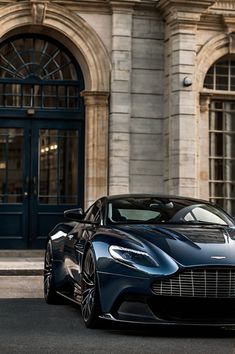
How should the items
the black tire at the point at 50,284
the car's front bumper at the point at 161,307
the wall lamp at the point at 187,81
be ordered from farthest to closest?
the wall lamp at the point at 187,81
the black tire at the point at 50,284
the car's front bumper at the point at 161,307

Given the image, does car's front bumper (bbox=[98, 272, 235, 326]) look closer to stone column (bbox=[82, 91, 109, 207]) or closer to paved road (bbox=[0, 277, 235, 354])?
paved road (bbox=[0, 277, 235, 354])

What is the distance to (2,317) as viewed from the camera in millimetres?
7465

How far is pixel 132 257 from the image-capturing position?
20.9 ft

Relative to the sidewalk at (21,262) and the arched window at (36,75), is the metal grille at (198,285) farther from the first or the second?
the arched window at (36,75)

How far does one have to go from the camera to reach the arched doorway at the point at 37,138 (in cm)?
1589

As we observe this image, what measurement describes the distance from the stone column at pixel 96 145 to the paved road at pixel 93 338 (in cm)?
809

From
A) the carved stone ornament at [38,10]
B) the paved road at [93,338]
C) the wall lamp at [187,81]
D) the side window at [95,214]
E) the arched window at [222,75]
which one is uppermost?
the carved stone ornament at [38,10]

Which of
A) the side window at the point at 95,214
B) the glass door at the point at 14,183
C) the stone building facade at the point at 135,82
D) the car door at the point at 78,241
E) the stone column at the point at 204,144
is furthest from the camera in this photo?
the stone column at the point at 204,144

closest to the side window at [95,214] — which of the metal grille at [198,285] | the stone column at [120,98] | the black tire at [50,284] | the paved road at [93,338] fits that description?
the black tire at [50,284]

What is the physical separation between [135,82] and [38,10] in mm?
2544

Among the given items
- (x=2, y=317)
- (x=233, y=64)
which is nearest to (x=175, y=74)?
(x=233, y=64)

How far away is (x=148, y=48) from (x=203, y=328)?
34.3ft

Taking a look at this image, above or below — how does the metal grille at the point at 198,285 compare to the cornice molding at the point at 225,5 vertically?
below

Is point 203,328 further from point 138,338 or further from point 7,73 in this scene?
point 7,73
